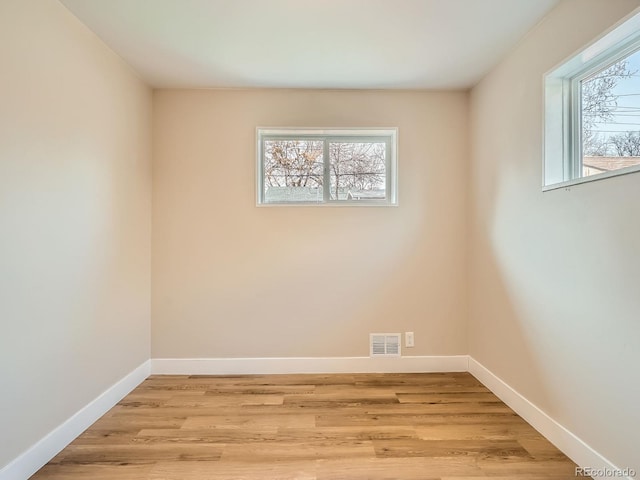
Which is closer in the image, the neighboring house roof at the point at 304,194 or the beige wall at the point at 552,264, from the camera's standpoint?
the beige wall at the point at 552,264

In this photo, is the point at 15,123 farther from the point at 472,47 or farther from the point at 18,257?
the point at 472,47

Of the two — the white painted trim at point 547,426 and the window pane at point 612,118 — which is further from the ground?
the window pane at point 612,118

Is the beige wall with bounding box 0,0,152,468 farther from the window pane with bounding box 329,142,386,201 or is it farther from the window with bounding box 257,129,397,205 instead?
the window pane with bounding box 329,142,386,201

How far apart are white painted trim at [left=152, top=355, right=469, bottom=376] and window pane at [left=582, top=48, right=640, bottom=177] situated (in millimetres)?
1862

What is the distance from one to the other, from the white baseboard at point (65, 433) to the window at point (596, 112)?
3.03 metres

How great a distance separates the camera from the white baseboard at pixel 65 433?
1.60 meters

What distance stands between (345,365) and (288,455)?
1177 millimetres

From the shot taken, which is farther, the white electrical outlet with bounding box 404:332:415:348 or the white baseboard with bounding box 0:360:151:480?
the white electrical outlet with bounding box 404:332:415:348

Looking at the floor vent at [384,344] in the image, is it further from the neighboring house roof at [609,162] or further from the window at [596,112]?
the neighboring house roof at [609,162]

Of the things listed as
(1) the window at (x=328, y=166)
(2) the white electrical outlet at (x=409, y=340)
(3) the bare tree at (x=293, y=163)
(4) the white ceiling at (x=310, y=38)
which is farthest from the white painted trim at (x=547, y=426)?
(4) the white ceiling at (x=310, y=38)

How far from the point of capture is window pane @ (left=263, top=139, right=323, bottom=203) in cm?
298

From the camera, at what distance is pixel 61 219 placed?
1883 millimetres

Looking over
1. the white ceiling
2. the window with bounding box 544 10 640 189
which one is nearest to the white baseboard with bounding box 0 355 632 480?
the window with bounding box 544 10 640 189

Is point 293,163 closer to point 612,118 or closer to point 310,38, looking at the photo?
point 310,38
